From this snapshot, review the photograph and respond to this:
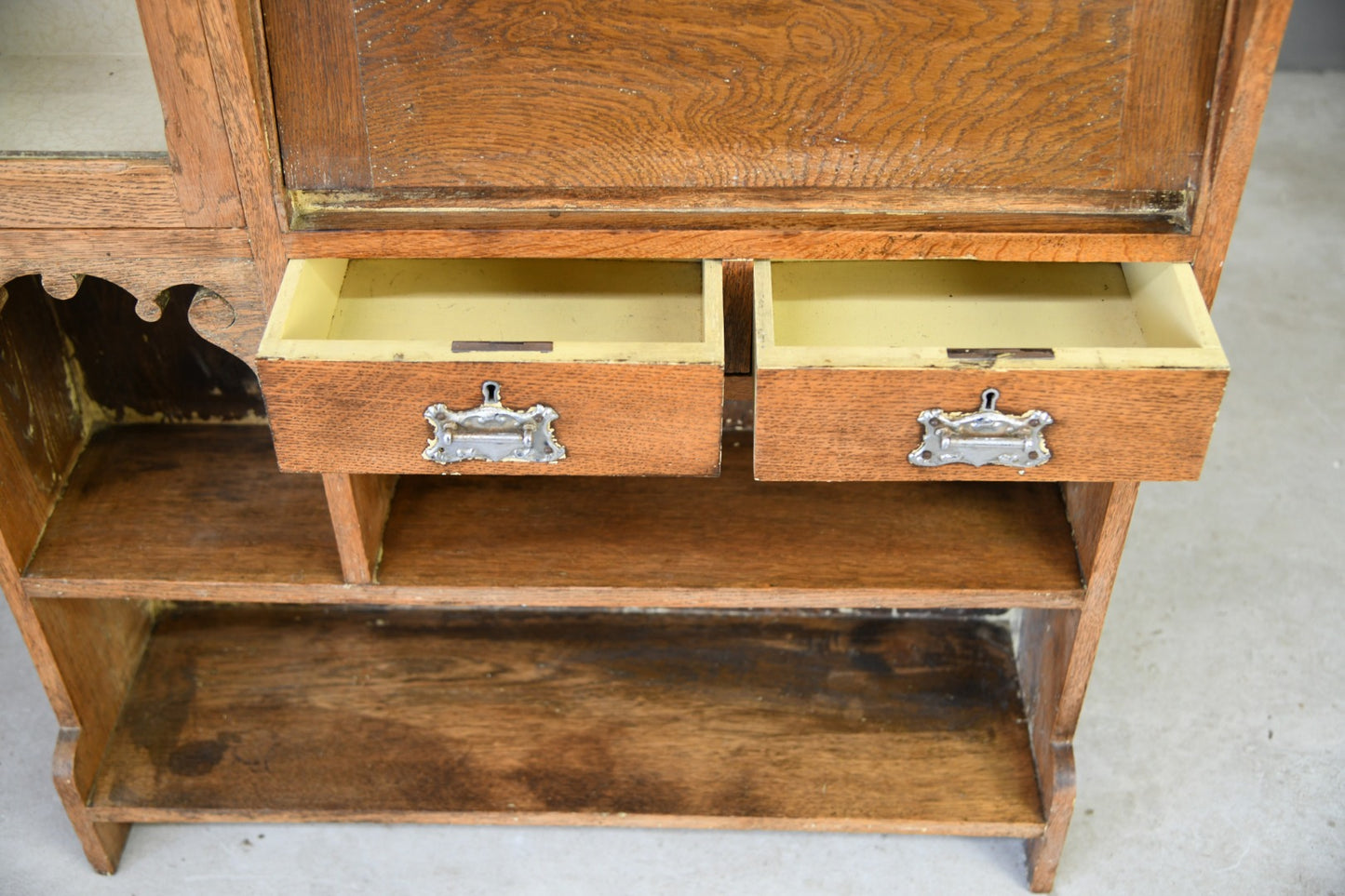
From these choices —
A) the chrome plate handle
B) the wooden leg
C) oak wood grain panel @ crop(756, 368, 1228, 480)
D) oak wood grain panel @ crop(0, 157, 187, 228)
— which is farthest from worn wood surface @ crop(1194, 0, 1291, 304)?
oak wood grain panel @ crop(0, 157, 187, 228)

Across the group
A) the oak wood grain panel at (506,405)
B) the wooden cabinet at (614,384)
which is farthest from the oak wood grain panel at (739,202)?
the oak wood grain panel at (506,405)

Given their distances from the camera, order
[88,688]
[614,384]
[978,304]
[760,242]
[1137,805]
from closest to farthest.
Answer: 1. [614,384]
2. [760,242]
3. [978,304]
4. [88,688]
5. [1137,805]

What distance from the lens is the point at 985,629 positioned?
6.86 feet

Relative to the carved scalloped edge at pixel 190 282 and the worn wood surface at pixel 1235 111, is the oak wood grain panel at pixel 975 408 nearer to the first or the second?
the worn wood surface at pixel 1235 111

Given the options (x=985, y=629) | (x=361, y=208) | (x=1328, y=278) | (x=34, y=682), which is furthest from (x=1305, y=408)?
(x=34, y=682)

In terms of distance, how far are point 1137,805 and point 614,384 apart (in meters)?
1.21

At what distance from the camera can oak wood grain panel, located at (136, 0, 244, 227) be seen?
49.4 inches

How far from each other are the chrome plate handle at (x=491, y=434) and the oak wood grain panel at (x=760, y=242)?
19 cm

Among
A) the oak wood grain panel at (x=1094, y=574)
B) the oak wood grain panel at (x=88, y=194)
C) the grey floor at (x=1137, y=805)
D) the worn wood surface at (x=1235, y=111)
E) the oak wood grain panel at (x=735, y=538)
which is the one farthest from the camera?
the grey floor at (x=1137, y=805)

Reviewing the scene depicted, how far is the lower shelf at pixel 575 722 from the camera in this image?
1842 millimetres

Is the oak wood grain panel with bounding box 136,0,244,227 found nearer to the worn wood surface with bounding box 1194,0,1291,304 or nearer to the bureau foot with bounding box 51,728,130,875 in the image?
the bureau foot with bounding box 51,728,130,875

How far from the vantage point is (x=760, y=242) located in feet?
4.52

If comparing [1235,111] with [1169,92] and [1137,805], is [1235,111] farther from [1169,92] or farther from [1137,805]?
[1137,805]

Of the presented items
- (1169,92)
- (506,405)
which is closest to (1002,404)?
(1169,92)
